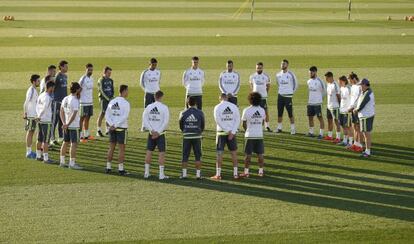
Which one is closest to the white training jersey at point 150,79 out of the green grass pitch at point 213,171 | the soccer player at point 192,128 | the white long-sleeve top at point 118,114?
the green grass pitch at point 213,171

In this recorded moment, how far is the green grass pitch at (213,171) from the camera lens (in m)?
11.8

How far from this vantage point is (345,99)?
17641 millimetres

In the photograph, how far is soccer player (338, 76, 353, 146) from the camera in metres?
17.6

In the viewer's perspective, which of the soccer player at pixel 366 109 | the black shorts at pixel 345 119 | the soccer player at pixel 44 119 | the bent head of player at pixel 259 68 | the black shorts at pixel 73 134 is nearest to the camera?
the black shorts at pixel 73 134

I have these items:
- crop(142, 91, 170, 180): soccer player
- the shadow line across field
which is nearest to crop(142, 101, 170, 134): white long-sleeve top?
crop(142, 91, 170, 180): soccer player

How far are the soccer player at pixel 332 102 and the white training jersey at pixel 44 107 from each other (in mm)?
7068

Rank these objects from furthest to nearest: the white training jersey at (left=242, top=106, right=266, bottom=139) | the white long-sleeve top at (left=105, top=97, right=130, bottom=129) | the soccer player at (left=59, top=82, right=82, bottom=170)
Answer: the soccer player at (left=59, top=82, right=82, bottom=170)
the white long-sleeve top at (left=105, top=97, right=130, bottom=129)
the white training jersey at (left=242, top=106, right=266, bottom=139)

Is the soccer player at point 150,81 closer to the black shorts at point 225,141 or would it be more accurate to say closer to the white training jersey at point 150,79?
the white training jersey at point 150,79

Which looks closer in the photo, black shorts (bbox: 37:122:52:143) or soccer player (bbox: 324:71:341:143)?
black shorts (bbox: 37:122:52:143)

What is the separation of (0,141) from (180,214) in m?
6.91

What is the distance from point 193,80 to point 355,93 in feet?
15.7

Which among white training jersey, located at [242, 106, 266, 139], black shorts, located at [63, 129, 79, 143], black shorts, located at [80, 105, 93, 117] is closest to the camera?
white training jersey, located at [242, 106, 266, 139]

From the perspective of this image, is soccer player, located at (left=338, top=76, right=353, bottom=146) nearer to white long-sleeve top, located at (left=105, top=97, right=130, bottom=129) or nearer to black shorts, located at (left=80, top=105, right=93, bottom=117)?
white long-sleeve top, located at (left=105, top=97, right=130, bottom=129)

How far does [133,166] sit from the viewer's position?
15.7m
